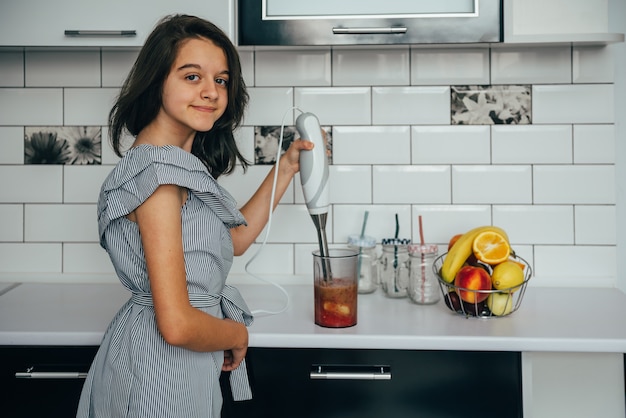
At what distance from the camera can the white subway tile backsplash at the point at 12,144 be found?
1.90 metres

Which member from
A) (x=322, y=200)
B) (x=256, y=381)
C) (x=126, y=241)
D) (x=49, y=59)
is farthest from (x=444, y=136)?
(x=49, y=59)

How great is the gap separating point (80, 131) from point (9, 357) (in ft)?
2.49

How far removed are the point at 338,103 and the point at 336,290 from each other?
678mm

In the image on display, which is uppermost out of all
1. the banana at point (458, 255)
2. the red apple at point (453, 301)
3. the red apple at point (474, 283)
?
the banana at point (458, 255)

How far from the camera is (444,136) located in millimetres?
1834

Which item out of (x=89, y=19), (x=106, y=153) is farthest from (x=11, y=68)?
(x=89, y=19)

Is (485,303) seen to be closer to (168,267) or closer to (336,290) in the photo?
(336,290)

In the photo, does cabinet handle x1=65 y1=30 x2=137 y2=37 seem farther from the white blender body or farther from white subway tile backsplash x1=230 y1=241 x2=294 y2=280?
white subway tile backsplash x1=230 y1=241 x2=294 y2=280

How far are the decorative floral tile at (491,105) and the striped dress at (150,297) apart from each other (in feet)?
2.88

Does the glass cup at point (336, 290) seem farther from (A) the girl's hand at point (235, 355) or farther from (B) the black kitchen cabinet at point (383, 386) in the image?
(A) the girl's hand at point (235, 355)

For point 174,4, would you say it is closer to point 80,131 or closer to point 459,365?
point 80,131

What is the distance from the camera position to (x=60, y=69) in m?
1.89

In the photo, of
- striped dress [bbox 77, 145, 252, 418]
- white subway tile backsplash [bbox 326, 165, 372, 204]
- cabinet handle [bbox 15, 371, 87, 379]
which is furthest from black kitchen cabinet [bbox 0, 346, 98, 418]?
white subway tile backsplash [bbox 326, 165, 372, 204]

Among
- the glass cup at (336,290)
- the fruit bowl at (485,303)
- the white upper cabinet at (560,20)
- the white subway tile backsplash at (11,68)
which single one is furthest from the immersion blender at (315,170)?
the white subway tile backsplash at (11,68)
